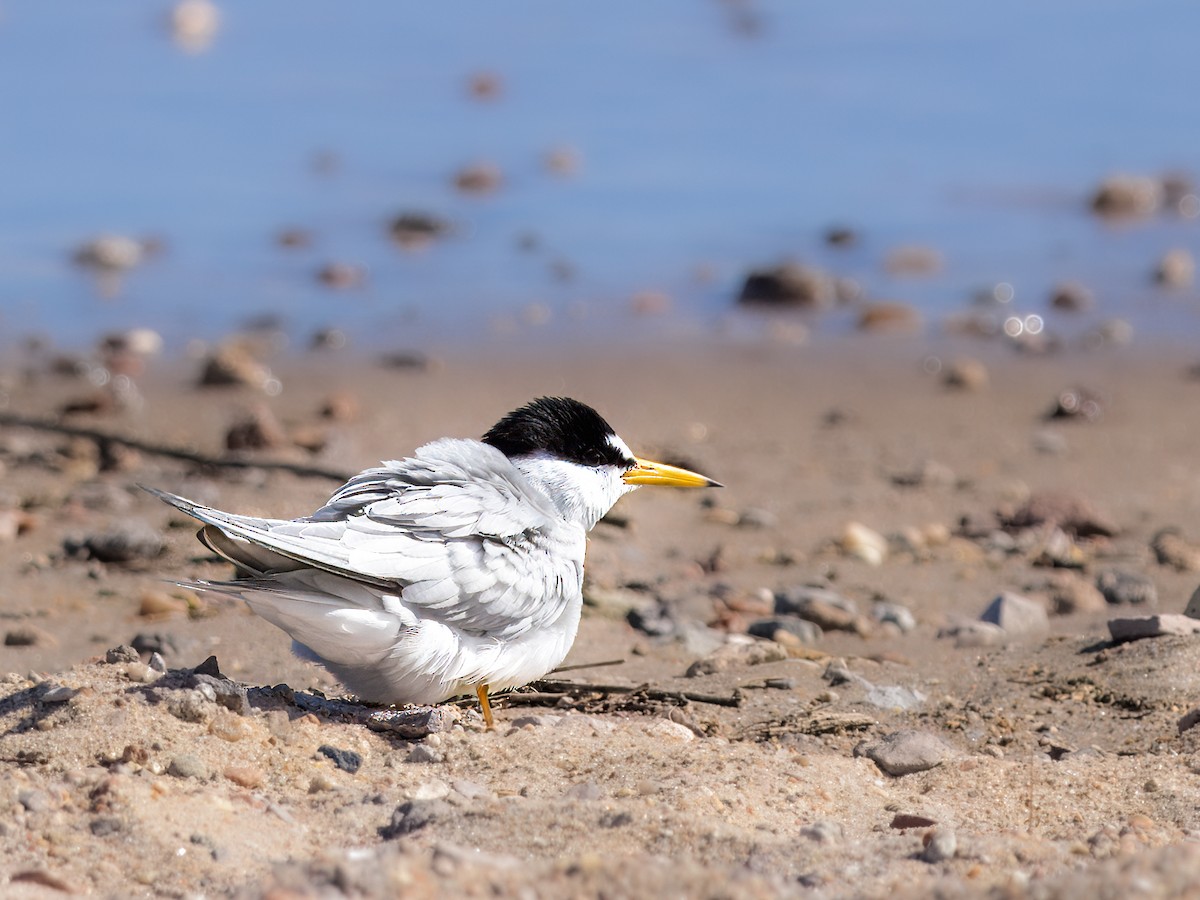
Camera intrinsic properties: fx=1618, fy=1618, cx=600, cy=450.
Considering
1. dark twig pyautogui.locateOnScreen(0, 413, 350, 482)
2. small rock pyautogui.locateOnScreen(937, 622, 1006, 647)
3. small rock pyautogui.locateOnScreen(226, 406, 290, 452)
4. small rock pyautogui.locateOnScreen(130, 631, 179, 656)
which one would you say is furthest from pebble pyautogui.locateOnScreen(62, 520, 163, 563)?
small rock pyautogui.locateOnScreen(937, 622, 1006, 647)

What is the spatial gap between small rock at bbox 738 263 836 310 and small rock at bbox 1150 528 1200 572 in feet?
14.1

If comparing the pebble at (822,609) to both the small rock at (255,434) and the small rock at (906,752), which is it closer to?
the small rock at (906,752)

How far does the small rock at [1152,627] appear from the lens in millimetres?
4867

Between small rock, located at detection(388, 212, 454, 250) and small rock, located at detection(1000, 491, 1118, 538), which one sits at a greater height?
small rock, located at detection(388, 212, 454, 250)

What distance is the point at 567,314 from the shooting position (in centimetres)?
1045

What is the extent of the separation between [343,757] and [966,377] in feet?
20.0

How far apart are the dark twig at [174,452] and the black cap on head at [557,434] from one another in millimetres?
1525

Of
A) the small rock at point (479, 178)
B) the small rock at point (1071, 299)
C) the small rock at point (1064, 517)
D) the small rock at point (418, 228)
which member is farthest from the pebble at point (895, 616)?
the small rock at point (479, 178)

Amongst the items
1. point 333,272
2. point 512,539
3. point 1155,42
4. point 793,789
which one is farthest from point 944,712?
point 1155,42

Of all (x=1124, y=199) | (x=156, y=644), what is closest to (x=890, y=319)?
(x=1124, y=199)

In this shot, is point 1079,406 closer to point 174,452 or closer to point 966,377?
point 966,377

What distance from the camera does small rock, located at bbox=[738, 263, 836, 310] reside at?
10469mm

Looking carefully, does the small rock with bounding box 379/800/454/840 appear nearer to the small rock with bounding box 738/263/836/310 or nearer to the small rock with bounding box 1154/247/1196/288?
the small rock with bounding box 738/263/836/310

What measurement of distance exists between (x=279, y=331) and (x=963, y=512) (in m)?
4.81
